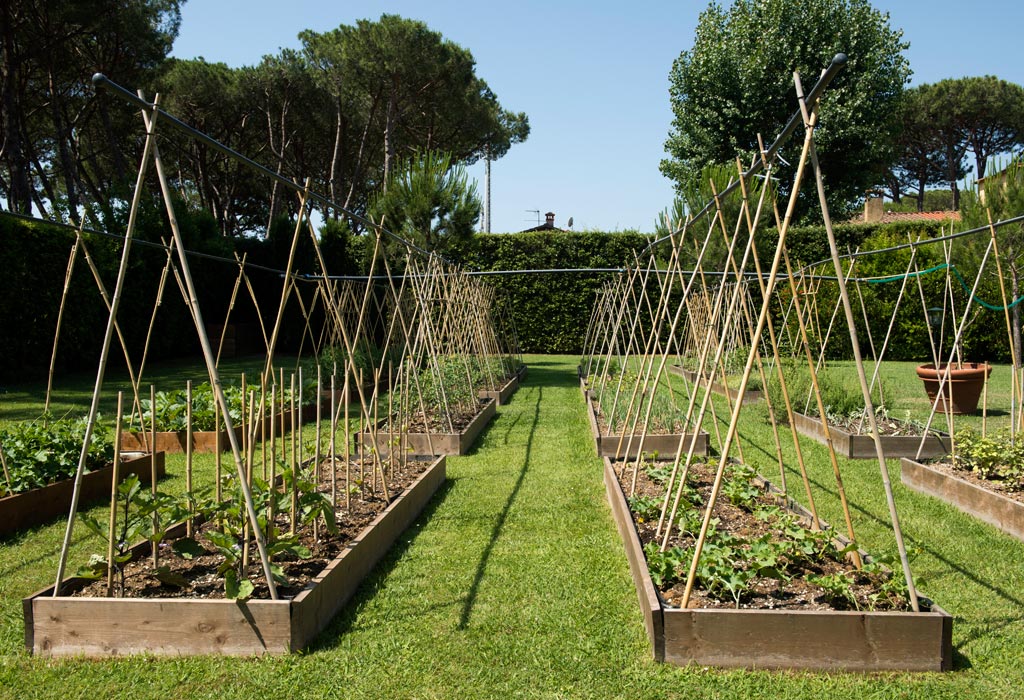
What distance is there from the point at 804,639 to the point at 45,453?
478cm

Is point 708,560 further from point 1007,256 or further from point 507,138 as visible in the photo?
point 507,138

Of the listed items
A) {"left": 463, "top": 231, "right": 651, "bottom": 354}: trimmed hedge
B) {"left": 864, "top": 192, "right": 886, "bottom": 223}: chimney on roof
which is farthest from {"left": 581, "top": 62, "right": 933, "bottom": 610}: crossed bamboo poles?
{"left": 864, "top": 192, "right": 886, "bottom": 223}: chimney on roof

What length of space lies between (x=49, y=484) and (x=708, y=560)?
4.28 metres

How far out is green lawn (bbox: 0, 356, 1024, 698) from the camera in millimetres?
2561

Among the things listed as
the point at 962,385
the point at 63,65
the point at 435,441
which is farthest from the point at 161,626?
the point at 63,65

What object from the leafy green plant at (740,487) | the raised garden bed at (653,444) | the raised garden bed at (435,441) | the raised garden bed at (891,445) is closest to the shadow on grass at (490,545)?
the raised garden bed at (435,441)

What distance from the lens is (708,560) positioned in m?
3.11

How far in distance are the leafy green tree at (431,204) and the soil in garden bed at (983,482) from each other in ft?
31.7

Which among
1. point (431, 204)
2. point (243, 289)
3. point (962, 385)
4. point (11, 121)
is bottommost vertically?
point (962, 385)

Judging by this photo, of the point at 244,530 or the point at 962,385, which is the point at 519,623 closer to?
the point at 244,530

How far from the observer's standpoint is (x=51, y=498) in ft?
15.3

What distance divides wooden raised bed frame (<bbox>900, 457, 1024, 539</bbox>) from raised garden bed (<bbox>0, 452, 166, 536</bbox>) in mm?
5120

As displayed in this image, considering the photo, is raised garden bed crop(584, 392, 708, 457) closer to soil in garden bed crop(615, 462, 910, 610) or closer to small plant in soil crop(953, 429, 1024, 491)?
small plant in soil crop(953, 429, 1024, 491)

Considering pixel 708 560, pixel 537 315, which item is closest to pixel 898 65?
pixel 537 315
